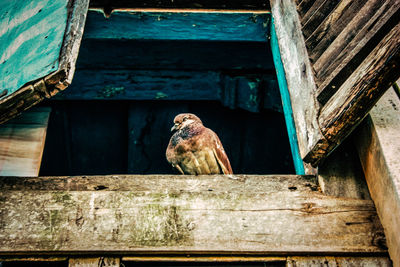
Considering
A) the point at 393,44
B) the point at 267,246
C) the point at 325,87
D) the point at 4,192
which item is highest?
the point at 393,44

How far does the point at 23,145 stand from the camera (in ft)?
6.12

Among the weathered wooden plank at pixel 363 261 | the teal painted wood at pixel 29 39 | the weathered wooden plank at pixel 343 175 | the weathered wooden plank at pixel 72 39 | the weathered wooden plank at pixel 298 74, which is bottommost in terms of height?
the teal painted wood at pixel 29 39

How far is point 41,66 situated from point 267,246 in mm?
1042

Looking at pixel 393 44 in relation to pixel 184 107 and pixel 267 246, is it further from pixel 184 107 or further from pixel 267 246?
pixel 184 107

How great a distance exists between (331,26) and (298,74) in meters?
0.22

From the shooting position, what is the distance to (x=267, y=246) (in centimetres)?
126

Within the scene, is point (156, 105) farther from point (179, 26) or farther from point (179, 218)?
point (179, 218)

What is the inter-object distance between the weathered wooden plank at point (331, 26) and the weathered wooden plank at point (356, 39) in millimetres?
37

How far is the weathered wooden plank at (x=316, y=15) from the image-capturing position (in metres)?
1.56

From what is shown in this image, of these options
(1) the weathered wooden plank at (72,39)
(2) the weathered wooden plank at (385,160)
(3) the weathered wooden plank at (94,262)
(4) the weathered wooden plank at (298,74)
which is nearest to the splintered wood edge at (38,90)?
(1) the weathered wooden plank at (72,39)

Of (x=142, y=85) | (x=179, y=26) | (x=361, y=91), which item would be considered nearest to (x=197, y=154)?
(x=142, y=85)

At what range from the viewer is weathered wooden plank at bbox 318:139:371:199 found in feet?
4.50

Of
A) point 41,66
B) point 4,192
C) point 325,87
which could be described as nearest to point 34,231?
point 4,192

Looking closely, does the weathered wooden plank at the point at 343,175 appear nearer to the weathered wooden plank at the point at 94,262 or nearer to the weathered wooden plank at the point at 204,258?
the weathered wooden plank at the point at 204,258
